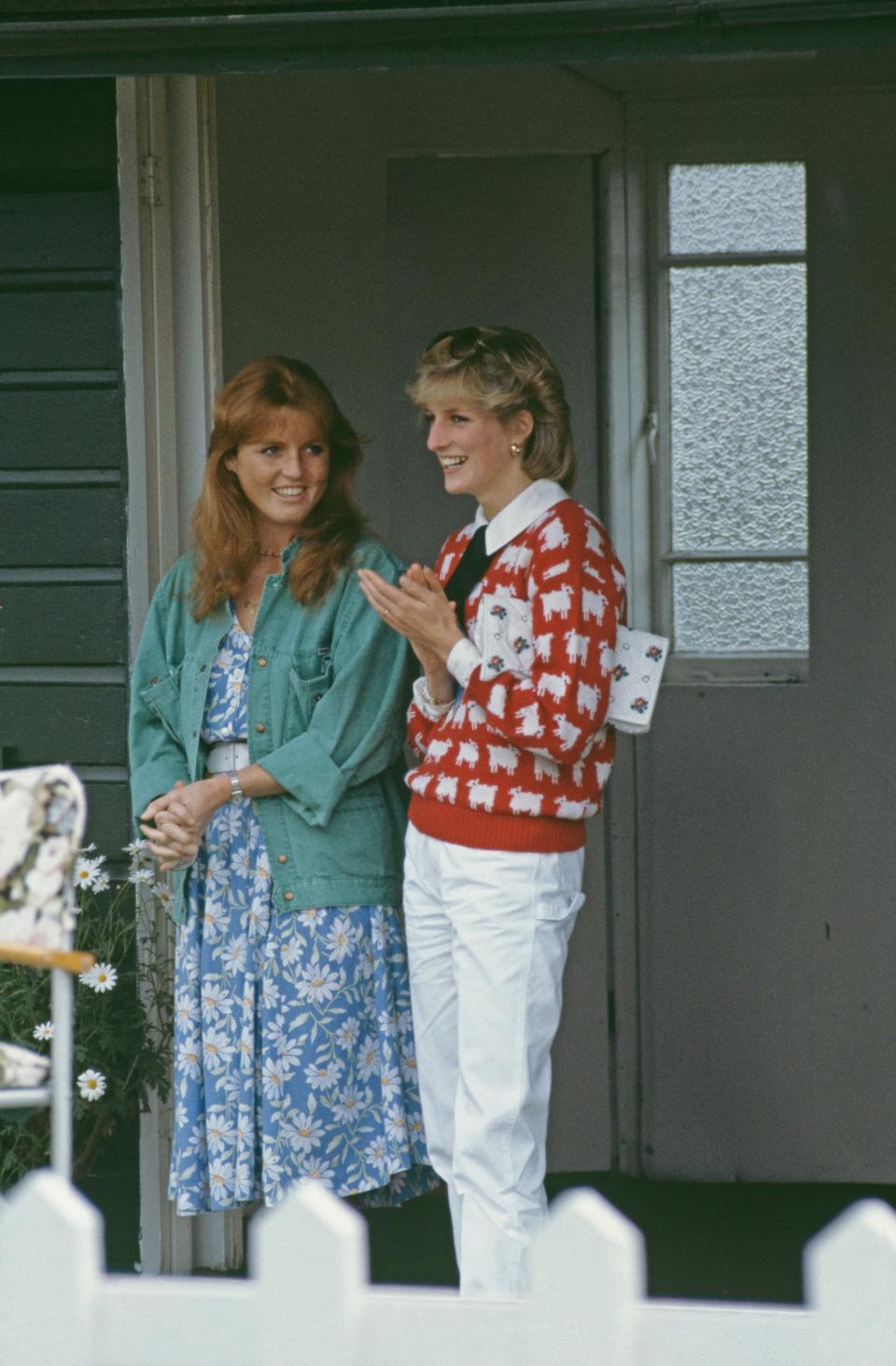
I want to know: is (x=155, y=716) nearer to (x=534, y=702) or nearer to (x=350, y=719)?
(x=350, y=719)

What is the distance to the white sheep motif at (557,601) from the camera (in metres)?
2.96

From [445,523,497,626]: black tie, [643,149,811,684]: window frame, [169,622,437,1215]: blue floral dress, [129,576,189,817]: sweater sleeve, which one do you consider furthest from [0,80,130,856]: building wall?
[643,149,811,684]: window frame

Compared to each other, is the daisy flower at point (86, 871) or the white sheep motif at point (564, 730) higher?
the white sheep motif at point (564, 730)

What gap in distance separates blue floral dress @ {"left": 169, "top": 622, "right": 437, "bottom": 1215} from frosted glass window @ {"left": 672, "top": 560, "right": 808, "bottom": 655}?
1.43 meters

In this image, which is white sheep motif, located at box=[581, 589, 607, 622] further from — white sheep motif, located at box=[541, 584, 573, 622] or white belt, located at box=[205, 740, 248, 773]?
white belt, located at box=[205, 740, 248, 773]

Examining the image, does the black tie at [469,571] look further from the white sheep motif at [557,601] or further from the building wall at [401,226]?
the building wall at [401,226]

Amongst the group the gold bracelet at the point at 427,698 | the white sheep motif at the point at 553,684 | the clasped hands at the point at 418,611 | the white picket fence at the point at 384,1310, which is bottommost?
the white picket fence at the point at 384,1310

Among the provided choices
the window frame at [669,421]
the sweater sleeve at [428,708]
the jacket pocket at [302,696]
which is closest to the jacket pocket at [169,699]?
the jacket pocket at [302,696]

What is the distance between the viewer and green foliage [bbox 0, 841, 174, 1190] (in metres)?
3.54

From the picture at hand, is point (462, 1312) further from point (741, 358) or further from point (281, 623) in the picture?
point (741, 358)

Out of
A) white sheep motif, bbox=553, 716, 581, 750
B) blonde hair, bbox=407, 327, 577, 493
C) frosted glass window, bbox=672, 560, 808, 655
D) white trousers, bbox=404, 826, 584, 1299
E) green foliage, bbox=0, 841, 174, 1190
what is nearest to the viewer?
white sheep motif, bbox=553, 716, 581, 750

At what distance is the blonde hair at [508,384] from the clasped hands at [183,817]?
2.69ft

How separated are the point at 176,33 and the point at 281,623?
1.11 meters

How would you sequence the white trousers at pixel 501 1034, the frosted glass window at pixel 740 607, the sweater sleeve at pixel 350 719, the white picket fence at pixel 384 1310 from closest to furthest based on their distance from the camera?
1. the white picket fence at pixel 384 1310
2. the white trousers at pixel 501 1034
3. the sweater sleeve at pixel 350 719
4. the frosted glass window at pixel 740 607
